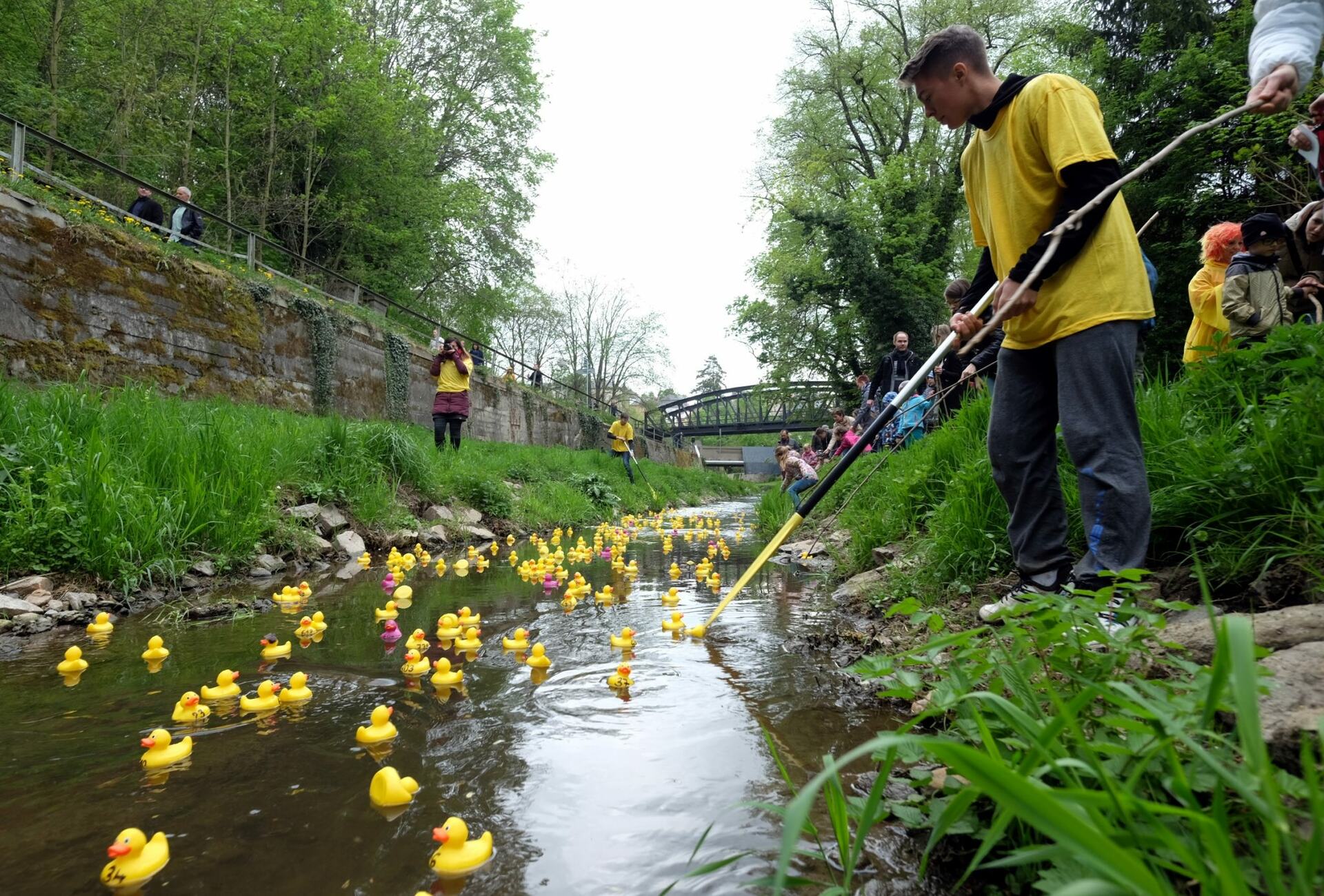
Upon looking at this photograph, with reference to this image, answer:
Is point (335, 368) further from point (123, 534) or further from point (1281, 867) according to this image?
point (1281, 867)

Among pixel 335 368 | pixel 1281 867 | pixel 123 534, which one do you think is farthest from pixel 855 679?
pixel 335 368

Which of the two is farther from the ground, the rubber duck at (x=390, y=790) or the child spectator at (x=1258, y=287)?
the child spectator at (x=1258, y=287)

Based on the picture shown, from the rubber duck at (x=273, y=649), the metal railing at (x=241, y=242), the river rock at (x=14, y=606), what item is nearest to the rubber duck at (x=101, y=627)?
the river rock at (x=14, y=606)

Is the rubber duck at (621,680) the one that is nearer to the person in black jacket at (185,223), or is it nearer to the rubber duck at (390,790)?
the rubber duck at (390,790)

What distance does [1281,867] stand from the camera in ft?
2.89

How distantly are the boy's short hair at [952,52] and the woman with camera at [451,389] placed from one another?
351 inches

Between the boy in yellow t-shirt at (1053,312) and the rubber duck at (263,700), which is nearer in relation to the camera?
the boy in yellow t-shirt at (1053,312)

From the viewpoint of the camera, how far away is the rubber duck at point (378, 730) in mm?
2141

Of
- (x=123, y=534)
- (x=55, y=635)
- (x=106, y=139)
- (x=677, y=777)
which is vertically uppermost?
(x=106, y=139)

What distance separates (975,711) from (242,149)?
23.3 m

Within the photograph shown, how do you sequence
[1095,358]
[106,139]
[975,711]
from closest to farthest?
1. [975,711]
2. [1095,358]
3. [106,139]

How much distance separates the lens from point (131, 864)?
140 cm

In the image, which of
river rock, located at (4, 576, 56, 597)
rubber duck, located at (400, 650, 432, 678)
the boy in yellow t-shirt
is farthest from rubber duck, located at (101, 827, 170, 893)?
river rock, located at (4, 576, 56, 597)

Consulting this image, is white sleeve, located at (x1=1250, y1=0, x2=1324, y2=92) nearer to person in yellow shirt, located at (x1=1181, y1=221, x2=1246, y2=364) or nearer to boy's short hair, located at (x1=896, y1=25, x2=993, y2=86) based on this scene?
boy's short hair, located at (x1=896, y1=25, x2=993, y2=86)
